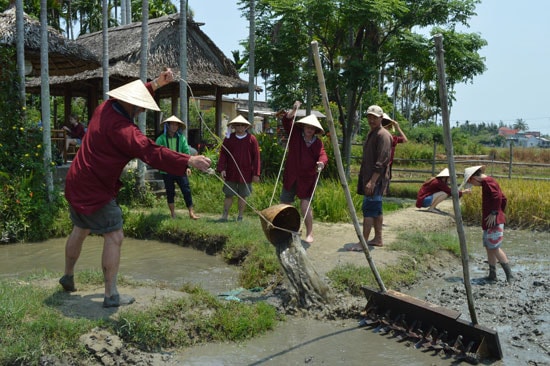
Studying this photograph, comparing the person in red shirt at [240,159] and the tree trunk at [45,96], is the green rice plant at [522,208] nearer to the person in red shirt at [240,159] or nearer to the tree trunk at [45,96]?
the person in red shirt at [240,159]

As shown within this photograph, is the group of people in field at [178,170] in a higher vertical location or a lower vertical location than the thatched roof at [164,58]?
lower

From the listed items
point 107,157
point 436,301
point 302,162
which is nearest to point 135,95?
point 107,157

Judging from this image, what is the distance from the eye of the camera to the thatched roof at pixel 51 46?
9.02m

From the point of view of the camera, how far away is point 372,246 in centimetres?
712

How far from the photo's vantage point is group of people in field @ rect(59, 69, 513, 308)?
4.18 metres

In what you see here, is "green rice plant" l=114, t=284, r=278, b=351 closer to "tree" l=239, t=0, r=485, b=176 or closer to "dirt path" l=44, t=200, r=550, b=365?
"dirt path" l=44, t=200, r=550, b=365

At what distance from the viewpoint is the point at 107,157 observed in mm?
4211

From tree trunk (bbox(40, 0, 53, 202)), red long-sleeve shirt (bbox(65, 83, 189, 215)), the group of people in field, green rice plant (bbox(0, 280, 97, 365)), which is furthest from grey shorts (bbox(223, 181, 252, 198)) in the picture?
green rice plant (bbox(0, 280, 97, 365))

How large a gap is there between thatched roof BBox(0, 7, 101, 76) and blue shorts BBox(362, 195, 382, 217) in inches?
258

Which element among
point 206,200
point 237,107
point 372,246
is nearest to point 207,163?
point 372,246

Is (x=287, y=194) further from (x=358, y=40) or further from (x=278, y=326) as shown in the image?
(x=358, y=40)

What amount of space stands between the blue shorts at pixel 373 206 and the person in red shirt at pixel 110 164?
329 centimetres

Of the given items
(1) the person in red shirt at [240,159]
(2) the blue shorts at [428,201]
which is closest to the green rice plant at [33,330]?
(1) the person in red shirt at [240,159]

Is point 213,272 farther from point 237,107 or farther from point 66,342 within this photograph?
point 237,107
